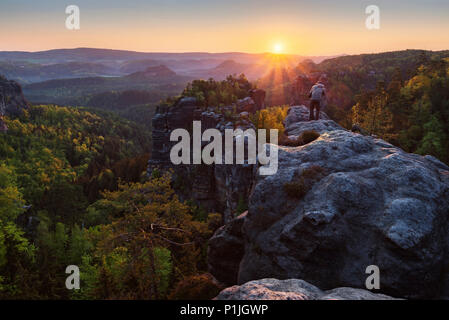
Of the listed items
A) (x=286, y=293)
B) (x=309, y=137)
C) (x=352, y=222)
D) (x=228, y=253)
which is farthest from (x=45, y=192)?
(x=286, y=293)

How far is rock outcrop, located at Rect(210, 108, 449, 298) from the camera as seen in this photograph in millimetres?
11867

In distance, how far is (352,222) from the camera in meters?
13.4

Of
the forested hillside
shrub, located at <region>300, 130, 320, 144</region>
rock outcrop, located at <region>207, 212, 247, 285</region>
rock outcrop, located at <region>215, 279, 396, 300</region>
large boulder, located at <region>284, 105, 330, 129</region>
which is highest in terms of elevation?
large boulder, located at <region>284, 105, 330, 129</region>

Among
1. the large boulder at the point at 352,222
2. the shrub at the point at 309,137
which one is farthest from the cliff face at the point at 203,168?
the large boulder at the point at 352,222

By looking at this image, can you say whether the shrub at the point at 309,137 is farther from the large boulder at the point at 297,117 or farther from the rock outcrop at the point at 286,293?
the rock outcrop at the point at 286,293

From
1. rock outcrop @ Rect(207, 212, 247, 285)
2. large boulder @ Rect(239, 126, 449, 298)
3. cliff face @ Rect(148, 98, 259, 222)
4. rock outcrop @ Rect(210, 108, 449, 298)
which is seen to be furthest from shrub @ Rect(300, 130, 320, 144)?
cliff face @ Rect(148, 98, 259, 222)

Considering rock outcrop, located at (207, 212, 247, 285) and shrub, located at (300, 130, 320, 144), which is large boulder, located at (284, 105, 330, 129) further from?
rock outcrop, located at (207, 212, 247, 285)

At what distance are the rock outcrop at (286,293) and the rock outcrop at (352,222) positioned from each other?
85.7 inches

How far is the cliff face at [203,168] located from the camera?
40.8 m

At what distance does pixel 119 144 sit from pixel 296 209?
20216cm

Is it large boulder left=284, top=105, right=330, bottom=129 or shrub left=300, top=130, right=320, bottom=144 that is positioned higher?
large boulder left=284, top=105, right=330, bottom=129

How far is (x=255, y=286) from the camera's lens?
407 inches

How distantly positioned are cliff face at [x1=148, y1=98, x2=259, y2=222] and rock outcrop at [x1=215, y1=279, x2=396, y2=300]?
26322 millimetres
